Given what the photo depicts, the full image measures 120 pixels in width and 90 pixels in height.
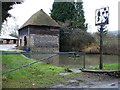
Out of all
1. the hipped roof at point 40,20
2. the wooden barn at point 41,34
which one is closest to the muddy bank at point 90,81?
the wooden barn at point 41,34

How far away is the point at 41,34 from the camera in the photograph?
36.3 meters

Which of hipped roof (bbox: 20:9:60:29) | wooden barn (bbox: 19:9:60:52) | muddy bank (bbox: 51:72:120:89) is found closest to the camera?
muddy bank (bbox: 51:72:120:89)

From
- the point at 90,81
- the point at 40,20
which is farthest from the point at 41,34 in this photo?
the point at 90,81

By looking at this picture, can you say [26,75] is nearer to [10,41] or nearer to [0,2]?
[0,2]

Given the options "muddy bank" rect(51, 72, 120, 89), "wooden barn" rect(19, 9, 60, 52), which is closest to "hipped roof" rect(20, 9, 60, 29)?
"wooden barn" rect(19, 9, 60, 52)

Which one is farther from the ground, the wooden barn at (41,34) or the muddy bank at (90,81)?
the wooden barn at (41,34)

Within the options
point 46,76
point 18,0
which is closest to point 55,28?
point 18,0

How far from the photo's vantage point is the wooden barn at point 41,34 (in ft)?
115

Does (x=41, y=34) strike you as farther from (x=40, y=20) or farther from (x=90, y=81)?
(x=90, y=81)

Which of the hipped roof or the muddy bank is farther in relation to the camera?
the hipped roof

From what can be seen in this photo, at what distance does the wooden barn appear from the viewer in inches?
1383

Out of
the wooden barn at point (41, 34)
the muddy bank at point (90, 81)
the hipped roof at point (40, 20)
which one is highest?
the hipped roof at point (40, 20)

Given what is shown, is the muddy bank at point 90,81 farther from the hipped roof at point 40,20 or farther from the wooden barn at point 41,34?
the hipped roof at point 40,20

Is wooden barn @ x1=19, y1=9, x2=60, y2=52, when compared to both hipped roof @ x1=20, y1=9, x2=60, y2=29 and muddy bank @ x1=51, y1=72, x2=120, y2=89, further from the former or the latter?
muddy bank @ x1=51, y1=72, x2=120, y2=89
